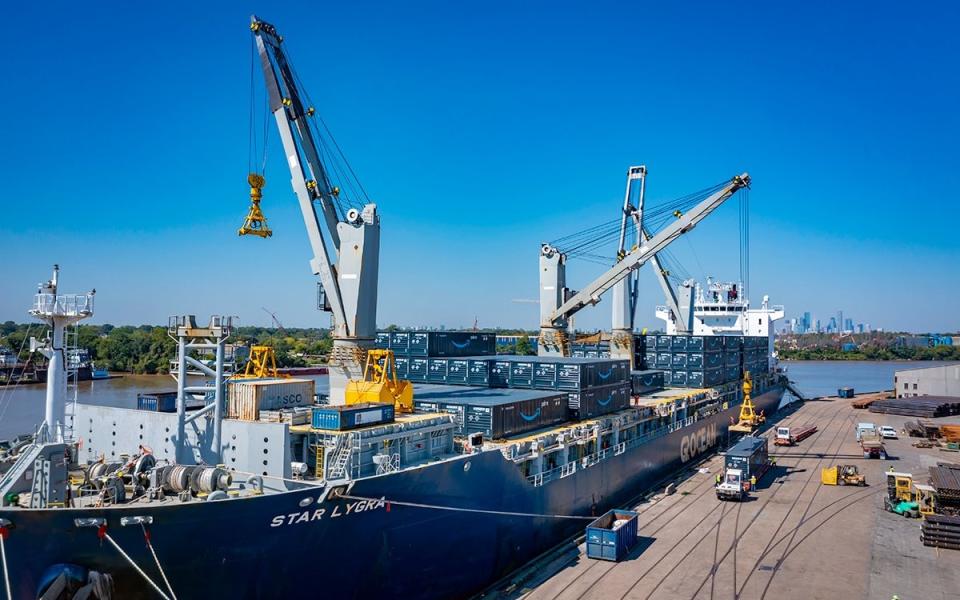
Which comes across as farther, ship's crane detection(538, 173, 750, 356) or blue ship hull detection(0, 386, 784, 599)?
ship's crane detection(538, 173, 750, 356)

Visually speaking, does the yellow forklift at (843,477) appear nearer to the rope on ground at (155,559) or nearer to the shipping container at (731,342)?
the shipping container at (731,342)

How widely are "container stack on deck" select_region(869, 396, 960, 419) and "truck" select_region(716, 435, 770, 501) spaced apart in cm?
3299

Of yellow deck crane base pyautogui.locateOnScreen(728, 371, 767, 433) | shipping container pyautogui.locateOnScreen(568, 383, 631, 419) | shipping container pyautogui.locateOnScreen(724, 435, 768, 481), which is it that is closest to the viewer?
shipping container pyautogui.locateOnScreen(568, 383, 631, 419)

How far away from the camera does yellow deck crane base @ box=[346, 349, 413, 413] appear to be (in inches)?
814

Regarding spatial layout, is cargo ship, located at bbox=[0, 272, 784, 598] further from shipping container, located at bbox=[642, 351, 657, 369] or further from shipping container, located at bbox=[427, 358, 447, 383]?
shipping container, located at bbox=[642, 351, 657, 369]

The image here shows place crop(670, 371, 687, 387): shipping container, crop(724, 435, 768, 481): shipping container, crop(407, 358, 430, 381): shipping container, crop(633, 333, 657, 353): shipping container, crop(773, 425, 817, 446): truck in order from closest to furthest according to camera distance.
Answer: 1. crop(724, 435, 768, 481): shipping container
2. crop(407, 358, 430, 381): shipping container
3. crop(773, 425, 817, 446): truck
4. crop(670, 371, 687, 387): shipping container
5. crop(633, 333, 657, 353): shipping container

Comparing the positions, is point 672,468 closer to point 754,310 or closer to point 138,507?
point 138,507

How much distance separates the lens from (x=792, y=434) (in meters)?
47.4

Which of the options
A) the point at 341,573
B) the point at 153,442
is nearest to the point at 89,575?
the point at 341,573

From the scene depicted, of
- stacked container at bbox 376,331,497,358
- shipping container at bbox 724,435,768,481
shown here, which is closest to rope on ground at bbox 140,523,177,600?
stacked container at bbox 376,331,497,358

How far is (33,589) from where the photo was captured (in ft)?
36.7

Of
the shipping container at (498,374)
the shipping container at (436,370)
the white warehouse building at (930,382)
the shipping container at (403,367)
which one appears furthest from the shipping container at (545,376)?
the white warehouse building at (930,382)

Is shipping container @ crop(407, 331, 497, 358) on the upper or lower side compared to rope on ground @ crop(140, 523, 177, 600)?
upper

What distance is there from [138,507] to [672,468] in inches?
1151
